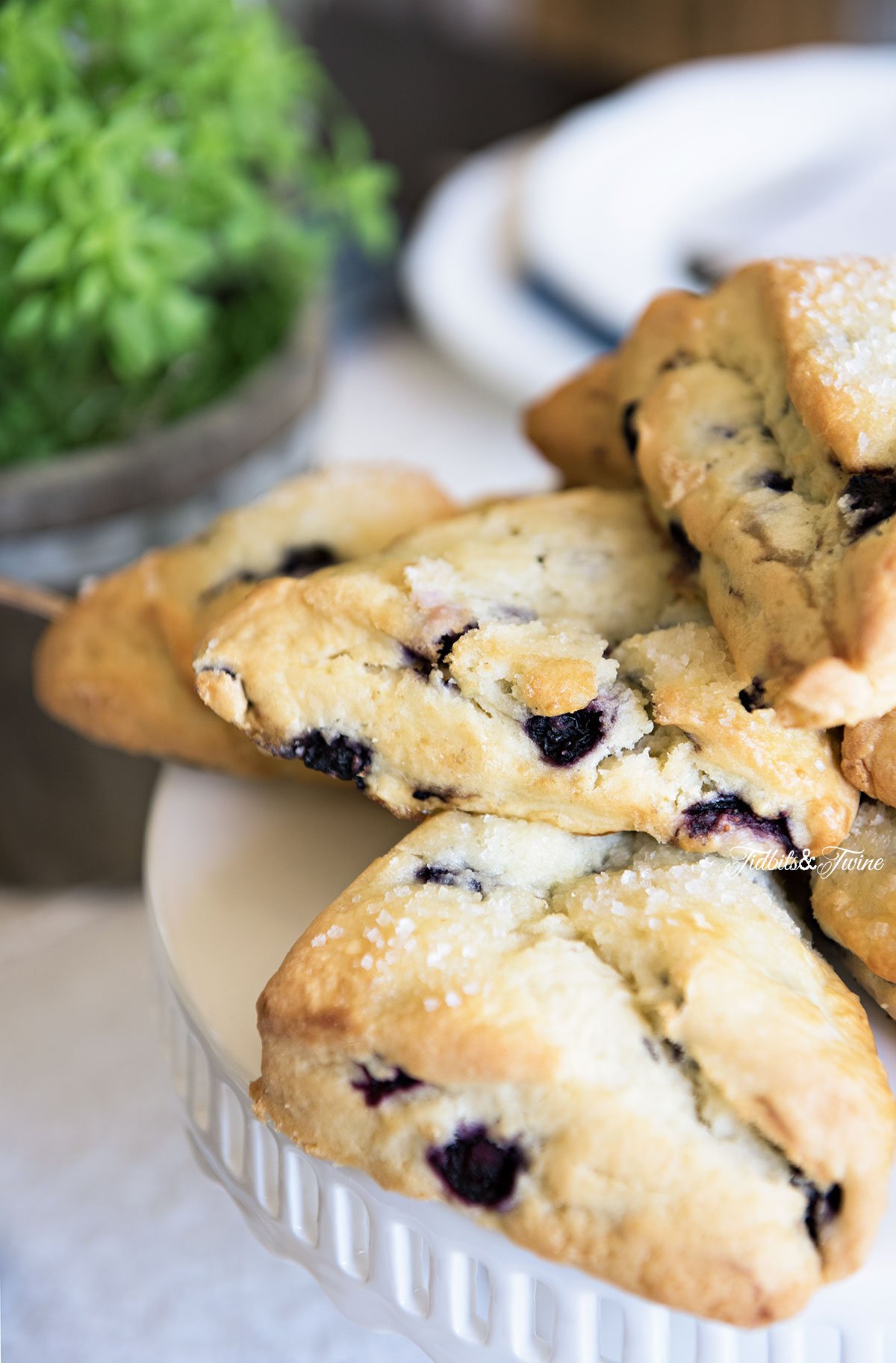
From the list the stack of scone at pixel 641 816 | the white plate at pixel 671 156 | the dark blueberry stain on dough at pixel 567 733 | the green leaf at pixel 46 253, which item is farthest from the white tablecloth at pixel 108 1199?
the white plate at pixel 671 156

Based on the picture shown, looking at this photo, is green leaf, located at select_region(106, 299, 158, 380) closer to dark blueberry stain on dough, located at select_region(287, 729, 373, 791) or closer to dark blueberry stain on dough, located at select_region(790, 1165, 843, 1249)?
dark blueberry stain on dough, located at select_region(287, 729, 373, 791)

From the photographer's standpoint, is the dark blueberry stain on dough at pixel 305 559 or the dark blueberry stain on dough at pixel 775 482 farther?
the dark blueberry stain on dough at pixel 305 559

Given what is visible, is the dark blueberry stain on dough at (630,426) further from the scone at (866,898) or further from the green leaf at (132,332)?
the green leaf at (132,332)

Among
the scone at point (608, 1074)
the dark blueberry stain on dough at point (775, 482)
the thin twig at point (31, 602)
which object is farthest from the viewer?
the thin twig at point (31, 602)

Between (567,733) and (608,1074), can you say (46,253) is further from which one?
(608,1074)

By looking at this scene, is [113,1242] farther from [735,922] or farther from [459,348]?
[459,348]

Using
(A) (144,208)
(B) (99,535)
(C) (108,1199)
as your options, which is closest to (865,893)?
(C) (108,1199)
